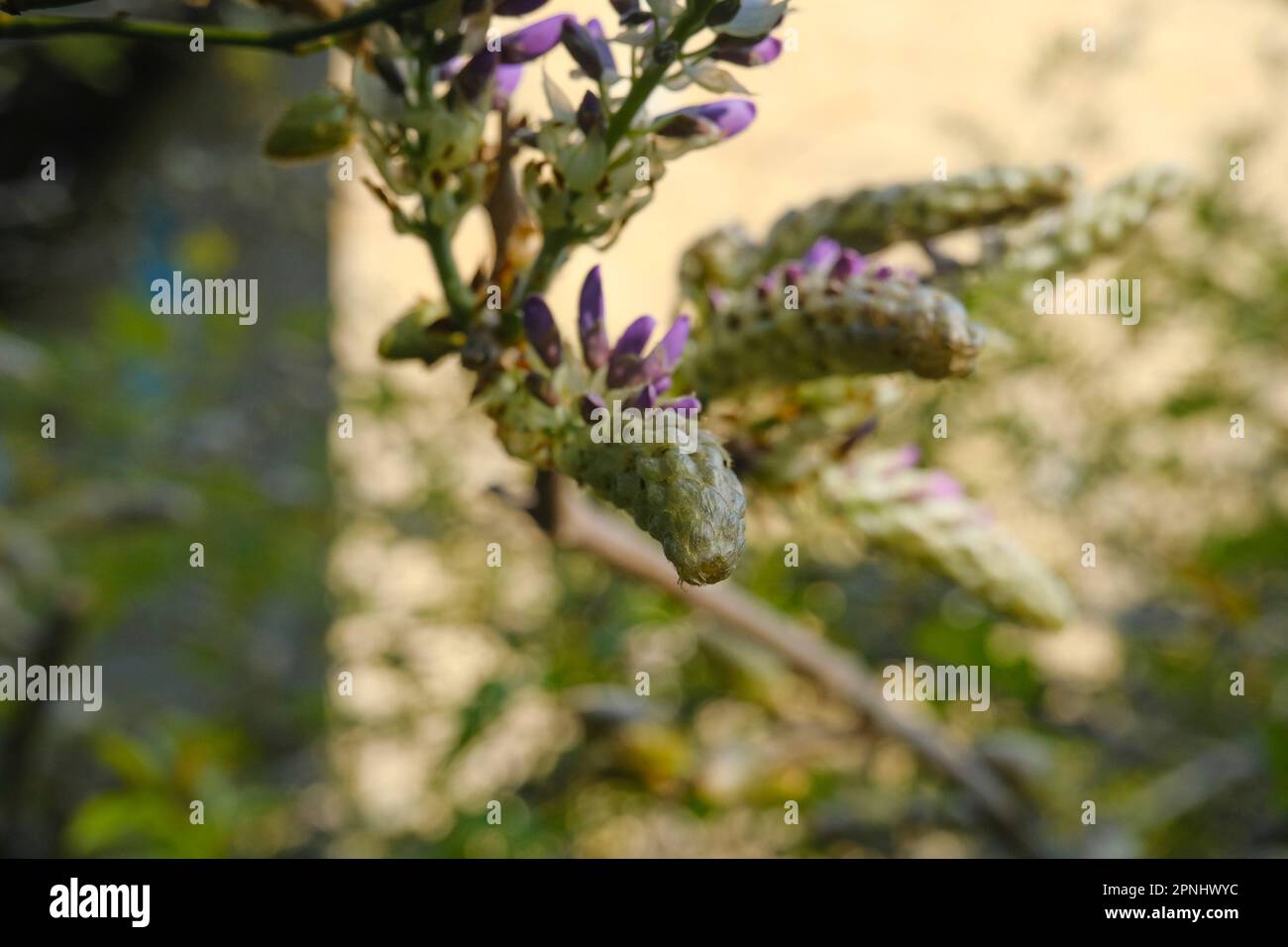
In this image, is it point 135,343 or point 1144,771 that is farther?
point 135,343

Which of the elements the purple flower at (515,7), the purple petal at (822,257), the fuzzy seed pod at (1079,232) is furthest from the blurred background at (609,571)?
the purple flower at (515,7)

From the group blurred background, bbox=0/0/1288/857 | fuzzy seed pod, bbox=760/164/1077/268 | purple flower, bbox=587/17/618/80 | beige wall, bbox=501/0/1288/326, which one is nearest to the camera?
purple flower, bbox=587/17/618/80

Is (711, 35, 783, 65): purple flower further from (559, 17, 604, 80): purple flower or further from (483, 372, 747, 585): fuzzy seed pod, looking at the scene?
(483, 372, 747, 585): fuzzy seed pod

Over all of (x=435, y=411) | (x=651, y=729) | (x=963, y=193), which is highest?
(x=435, y=411)

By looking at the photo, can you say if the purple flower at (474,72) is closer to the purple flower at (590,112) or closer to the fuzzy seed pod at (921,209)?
the purple flower at (590,112)

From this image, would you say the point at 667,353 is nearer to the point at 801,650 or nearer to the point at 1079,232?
the point at 1079,232

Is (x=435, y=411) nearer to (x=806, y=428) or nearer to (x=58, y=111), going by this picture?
(x=58, y=111)

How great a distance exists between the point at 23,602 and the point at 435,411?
2.32 feet

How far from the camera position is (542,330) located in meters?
0.49

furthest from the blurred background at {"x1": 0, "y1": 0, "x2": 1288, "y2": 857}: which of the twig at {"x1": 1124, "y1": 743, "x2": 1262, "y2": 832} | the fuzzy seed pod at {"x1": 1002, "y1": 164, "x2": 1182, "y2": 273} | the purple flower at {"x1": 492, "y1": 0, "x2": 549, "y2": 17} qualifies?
the purple flower at {"x1": 492, "y1": 0, "x2": 549, "y2": 17}

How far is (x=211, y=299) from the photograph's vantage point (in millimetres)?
2053

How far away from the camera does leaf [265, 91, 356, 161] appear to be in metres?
0.54

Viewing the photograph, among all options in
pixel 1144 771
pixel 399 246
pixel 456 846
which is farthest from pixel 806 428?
pixel 399 246

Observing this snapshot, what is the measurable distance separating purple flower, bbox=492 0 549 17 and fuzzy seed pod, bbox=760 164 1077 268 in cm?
16
